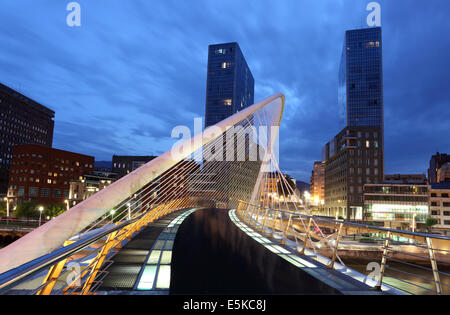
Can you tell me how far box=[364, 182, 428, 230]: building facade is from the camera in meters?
62.7

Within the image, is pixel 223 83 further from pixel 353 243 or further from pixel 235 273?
pixel 235 273

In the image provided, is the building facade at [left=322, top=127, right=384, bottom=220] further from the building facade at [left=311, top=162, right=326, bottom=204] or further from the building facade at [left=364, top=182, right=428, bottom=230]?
the building facade at [left=311, top=162, right=326, bottom=204]

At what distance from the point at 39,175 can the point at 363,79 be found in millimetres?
93619

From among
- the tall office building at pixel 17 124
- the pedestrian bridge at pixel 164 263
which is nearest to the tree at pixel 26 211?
the pedestrian bridge at pixel 164 263

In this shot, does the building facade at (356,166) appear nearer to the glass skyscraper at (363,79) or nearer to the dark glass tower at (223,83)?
the glass skyscraper at (363,79)

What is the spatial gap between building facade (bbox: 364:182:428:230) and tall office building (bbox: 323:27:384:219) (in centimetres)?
518

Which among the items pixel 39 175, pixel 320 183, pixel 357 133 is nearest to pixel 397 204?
pixel 357 133

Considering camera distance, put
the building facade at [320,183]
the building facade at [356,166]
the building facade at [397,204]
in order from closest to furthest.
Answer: the building facade at [397,204] < the building facade at [356,166] < the building facade at [320,183]

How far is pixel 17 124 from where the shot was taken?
111000 millimetres

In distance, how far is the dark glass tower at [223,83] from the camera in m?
127

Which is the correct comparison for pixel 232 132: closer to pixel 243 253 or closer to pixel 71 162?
pixel 243 253

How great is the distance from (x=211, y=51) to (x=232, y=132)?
4805 inches

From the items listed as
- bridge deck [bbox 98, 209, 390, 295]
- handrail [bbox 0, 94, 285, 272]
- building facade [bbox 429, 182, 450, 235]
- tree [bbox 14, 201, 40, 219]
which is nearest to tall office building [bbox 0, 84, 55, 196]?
tree [bbox 14, 201, 40, 219]
